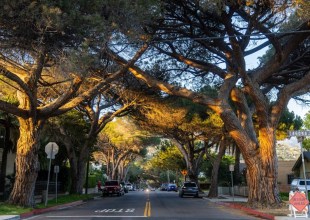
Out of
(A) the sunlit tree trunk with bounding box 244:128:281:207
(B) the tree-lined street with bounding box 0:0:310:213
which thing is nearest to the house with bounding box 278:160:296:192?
(B) the tree-lined street with bounding box 0:0:310:213

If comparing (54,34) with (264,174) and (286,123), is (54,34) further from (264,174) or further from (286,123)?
(286,123)

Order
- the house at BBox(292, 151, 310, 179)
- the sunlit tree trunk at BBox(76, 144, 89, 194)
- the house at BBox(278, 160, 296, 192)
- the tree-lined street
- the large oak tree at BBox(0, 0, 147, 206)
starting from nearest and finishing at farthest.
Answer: the large oak tree at BBox(0, 0, 147, 206) < the tree-lined street < the sunlit tree trunk at BBox(76, 144, 89, 194) < the house at BBox(292, 151, 310, 179) < the house at BBox(278, 160, 296, 192)

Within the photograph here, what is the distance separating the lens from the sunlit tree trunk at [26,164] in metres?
20.4

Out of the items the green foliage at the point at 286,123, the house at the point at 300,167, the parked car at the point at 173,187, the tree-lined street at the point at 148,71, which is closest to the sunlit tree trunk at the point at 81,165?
the tree-lined street at the point at 148,71

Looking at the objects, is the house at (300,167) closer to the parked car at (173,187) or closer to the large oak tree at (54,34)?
the parked car at (173,187)

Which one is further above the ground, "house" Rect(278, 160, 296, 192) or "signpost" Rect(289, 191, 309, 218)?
"house" Rect(278, 160, 296, 192)

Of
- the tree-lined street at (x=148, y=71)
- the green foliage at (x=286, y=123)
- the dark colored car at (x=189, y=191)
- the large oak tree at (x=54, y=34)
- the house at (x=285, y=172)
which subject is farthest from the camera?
the house at (x=285, y=172)

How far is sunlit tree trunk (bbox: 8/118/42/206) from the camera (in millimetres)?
20391

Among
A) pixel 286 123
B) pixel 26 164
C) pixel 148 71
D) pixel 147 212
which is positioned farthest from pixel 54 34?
pixel 286 123

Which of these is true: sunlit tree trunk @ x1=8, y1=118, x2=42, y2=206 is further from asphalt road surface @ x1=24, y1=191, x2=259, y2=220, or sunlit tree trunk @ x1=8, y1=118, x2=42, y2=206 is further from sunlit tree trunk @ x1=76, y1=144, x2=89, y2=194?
sunlit tree trunk @ x1=76, y1=144, x2=89, y2=194

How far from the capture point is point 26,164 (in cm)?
2073

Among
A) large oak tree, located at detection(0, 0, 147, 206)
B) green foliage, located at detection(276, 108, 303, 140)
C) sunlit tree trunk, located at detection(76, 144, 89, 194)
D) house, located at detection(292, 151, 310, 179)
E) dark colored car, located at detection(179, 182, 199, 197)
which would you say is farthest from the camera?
house, located at detection(292, 151, 310, 179)

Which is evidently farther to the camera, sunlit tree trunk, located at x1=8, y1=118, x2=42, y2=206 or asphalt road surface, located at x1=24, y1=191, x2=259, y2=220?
sunlit tree trunk, located at x1=8, y1=118, x2=42, y2=206

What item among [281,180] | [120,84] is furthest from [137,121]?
[281,180]
